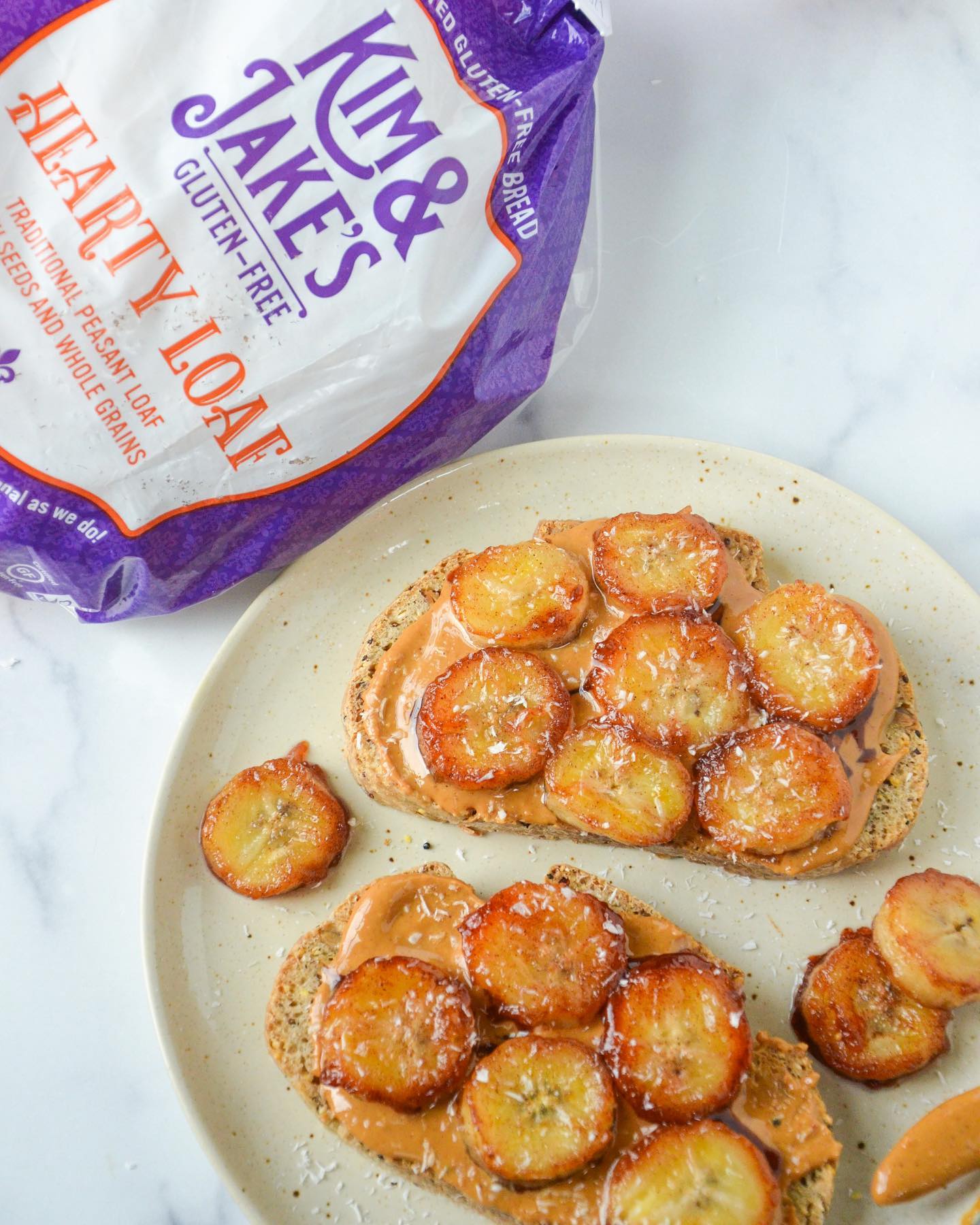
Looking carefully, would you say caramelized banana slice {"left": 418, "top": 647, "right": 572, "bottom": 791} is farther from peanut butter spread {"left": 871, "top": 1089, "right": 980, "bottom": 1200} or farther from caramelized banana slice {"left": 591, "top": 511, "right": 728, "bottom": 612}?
peanut butter spread {"left": 871, "top": 1089, "right": 980, "bottom": 1200}

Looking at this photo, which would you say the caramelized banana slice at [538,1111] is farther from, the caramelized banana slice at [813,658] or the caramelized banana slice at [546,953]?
the caramelized banana slice at [813,658]

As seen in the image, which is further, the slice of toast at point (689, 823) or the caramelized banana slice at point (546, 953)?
the slice of toast at point (689, 823)

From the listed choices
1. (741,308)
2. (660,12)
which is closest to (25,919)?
(741,308)

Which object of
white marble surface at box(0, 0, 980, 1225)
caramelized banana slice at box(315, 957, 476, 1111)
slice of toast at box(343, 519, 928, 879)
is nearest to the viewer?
caramelized banana slice at box(315, 957, 476, 1111)

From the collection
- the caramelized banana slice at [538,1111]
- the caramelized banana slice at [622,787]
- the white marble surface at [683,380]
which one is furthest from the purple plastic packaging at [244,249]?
the caramelized banana slice at [538,1111]

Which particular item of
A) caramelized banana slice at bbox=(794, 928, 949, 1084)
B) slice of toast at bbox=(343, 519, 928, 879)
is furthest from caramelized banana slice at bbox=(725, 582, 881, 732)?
caramelized banana slice at bbox=(794, 928, 949, 1084)

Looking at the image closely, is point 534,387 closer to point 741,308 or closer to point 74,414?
point 741,308
